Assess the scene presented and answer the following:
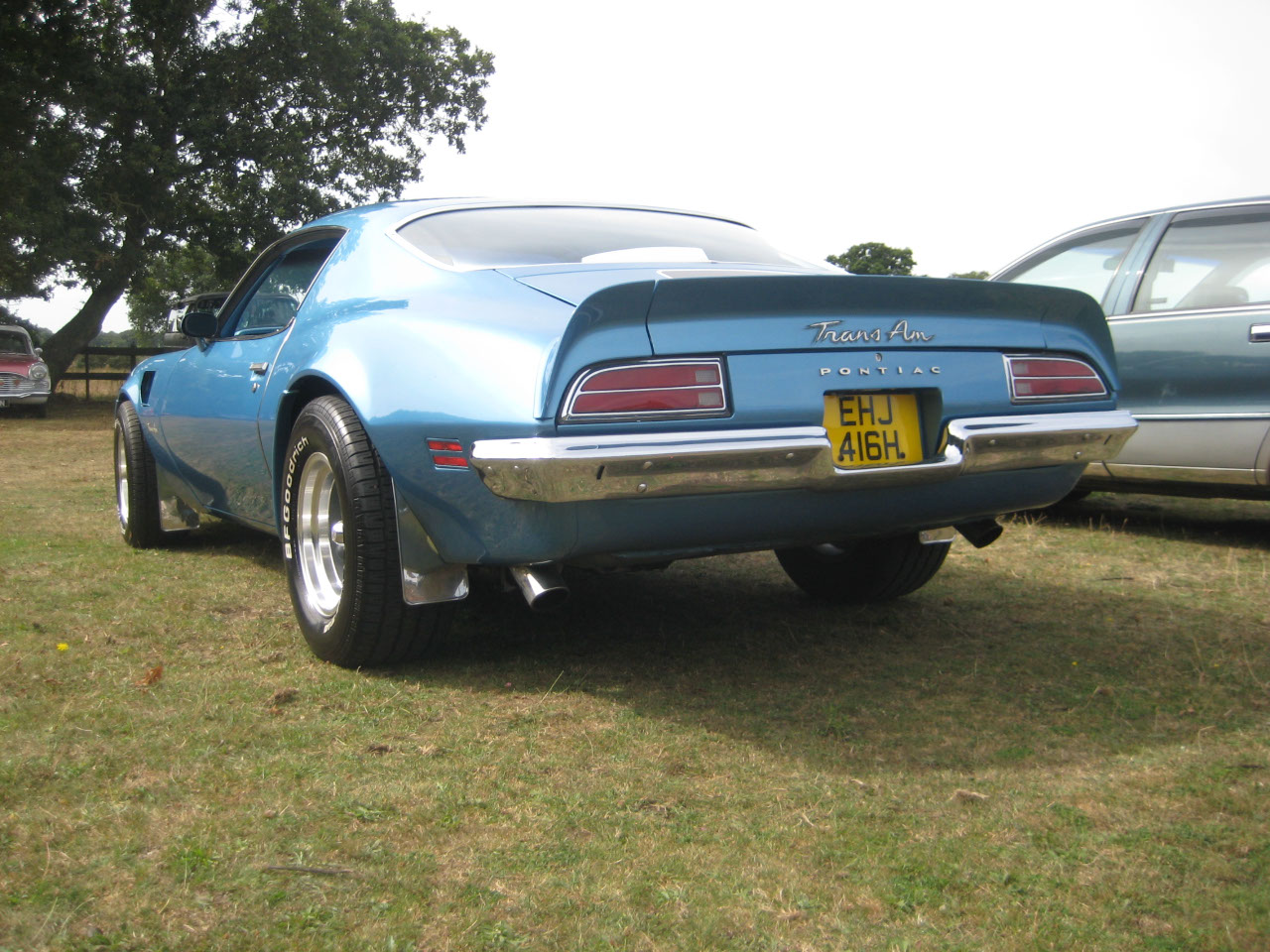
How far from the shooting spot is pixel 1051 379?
307 cm

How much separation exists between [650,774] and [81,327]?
70.4 ft

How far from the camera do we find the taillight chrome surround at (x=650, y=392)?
2457 millimetres

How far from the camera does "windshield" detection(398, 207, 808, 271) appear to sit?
10.3 feet

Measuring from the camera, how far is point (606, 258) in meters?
3.10

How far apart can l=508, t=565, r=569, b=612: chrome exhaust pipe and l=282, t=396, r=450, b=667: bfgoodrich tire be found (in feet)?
1.36

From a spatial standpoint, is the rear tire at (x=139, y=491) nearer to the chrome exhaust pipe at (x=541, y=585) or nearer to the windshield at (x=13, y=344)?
the chrome exhaust pipe at (x=541, y=585)

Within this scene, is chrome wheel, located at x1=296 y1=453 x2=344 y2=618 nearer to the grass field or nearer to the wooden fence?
the grass field

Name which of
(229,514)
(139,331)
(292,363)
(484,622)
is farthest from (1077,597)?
(139,331)

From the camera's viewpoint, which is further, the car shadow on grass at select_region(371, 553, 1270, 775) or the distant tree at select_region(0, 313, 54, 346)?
the distant tree at select_region(0, 313, 54, 346)

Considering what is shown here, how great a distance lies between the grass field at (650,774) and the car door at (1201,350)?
843mm

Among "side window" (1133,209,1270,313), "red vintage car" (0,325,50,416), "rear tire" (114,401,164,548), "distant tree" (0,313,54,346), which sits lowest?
"rear tire" (114,401,164,548)

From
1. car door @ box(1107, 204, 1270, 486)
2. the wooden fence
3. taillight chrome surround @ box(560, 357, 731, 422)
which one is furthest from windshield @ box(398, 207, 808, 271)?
the wooden fence

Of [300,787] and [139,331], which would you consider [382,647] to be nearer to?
[300,787]

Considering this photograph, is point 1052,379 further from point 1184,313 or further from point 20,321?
point 20,321
